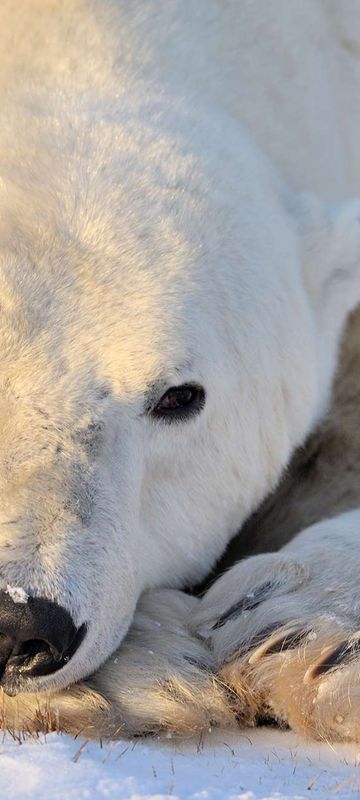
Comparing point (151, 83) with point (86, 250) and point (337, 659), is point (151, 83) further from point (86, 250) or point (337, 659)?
point (337, 659)

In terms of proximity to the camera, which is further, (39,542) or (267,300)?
(267,300)

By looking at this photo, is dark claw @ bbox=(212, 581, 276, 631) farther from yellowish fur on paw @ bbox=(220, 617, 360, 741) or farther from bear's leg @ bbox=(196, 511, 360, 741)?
yellowish fur on paw @ bbox=(220, 617, 360, 741)

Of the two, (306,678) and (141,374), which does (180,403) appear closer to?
(141,374)

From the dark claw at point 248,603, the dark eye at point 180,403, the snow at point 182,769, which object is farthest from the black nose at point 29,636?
the dark eye at point 180,403

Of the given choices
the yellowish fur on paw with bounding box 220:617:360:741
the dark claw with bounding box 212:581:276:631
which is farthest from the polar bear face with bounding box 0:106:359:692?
the yellowish fur on paw with bounding box 220:617:360:741

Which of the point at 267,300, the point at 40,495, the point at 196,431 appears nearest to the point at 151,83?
the point at 267,300

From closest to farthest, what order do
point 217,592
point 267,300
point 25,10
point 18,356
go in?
point 18,356
point 217,592
point 267,300
point 25,10

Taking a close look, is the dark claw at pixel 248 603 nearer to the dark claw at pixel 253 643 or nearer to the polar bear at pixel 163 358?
the polar bear at pixel 163 358

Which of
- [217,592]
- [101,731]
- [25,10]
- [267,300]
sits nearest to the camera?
[101,731]
